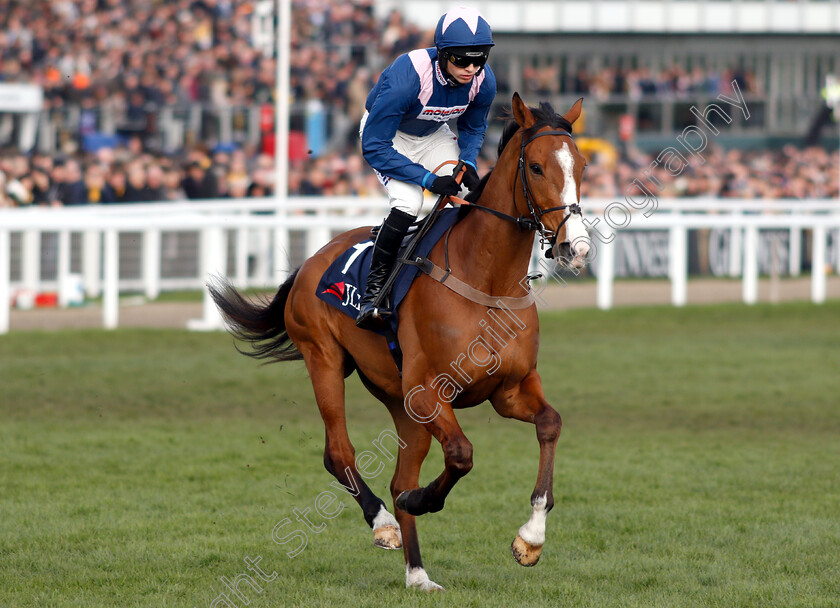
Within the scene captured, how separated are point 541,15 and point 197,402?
24.6 metres

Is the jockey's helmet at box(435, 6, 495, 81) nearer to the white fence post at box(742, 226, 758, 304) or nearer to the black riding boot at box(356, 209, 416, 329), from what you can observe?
the black riding boot at box(356, 209, 416, 329)

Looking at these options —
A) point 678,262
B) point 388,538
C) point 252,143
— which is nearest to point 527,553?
point 388,538

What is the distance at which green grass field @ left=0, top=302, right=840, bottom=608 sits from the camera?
4.64 m

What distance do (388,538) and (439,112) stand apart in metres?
1.69

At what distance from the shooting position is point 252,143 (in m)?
18.1

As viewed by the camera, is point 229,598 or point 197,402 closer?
point 229,598

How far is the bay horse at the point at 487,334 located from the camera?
14.1 ft

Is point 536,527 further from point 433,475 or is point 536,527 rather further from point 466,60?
point 433,475

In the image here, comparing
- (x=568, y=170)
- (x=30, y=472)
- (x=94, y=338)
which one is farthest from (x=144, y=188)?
(x=568, y=170)

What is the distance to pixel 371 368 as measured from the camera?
5125 mm

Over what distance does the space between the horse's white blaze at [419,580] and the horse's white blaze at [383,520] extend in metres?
0.22

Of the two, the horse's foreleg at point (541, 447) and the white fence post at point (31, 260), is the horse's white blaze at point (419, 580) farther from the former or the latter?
the white fence post at point (31, 260)

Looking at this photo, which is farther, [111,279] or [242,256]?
[242,256]

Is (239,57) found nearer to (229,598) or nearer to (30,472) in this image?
(30,472)
